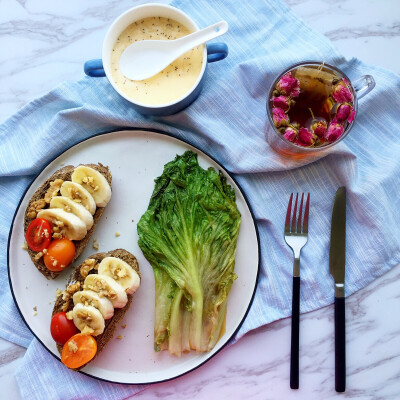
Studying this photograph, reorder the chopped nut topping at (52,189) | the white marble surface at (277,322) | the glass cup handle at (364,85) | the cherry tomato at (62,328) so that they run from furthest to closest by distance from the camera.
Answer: the white marble surface at (277,322), the chopped nut topping at (52,189), the cherry tomato at (62,328), the glass cup handle at (364,85)

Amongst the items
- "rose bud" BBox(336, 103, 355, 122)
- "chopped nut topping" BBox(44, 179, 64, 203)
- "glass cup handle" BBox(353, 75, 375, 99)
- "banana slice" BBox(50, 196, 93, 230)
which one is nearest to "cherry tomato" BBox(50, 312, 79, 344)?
"banana slice" BBox(50, 196, 93, 230)

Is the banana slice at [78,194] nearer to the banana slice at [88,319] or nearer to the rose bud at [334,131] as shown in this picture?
the banana slice at [88,319]

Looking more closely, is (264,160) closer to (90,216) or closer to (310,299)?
(310,299)

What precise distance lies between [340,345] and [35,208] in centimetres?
180

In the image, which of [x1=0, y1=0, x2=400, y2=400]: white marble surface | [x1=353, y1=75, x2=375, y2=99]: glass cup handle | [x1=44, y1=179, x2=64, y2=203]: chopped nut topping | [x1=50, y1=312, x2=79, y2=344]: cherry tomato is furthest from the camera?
[x1=0, y1=0, x2=400, y2=400]: white marble surface

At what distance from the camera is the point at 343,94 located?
2420 millimetres

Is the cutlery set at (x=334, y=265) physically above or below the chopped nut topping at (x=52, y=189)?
below

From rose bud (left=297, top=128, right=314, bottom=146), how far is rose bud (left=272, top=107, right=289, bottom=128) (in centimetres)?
9

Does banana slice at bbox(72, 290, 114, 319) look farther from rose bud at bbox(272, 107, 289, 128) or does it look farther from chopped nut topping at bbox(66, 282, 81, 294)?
rose bud at bbox(272, 107, 289, 128)

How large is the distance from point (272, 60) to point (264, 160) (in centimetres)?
55

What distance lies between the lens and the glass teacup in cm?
242

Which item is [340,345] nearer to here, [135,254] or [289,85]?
[135,254]

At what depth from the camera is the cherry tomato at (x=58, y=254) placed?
2.51m

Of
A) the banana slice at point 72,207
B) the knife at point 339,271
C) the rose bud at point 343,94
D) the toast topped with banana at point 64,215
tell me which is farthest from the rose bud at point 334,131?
the banana slice at point 72,207
